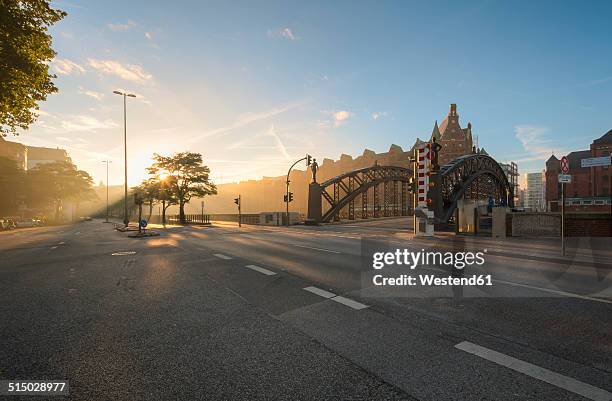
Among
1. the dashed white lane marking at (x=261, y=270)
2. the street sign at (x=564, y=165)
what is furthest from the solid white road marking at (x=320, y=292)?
the street sign at (x=564, y=165)

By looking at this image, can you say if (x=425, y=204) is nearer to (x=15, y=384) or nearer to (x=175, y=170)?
(x=15, y=384)

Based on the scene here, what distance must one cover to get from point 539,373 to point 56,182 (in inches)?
3121

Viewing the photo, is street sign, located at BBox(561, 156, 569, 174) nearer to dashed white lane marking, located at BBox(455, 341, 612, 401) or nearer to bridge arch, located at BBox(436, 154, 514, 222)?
dashed white lane marking, located at BBox(455, 341, 612, 401)

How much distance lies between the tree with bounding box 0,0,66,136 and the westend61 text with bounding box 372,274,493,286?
669 inches

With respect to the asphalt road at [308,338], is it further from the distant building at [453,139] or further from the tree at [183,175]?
the distant building at [453,139]

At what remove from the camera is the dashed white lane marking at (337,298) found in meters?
4.84

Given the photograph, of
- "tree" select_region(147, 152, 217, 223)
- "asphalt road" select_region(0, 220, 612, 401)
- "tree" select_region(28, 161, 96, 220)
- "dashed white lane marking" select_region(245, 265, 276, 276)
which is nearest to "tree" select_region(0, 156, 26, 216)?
"tree" select_region(28, 161, 96, 220)

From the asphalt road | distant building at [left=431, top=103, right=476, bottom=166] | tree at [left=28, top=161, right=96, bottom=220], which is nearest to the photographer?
the asphalt road

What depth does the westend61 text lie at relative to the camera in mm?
6320

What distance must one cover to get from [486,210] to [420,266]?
19.9m

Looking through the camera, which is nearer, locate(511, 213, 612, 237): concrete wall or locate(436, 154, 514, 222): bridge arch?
locate(511, 213, 612, 237): concrete wall

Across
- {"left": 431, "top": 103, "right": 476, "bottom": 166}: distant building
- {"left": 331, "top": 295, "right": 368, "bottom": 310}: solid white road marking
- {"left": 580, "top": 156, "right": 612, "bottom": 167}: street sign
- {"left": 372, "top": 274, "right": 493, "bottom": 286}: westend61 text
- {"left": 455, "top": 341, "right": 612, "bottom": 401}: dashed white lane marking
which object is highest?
{"left": 431, "top": 103, "right": 476, "bottom": 166}: distant building

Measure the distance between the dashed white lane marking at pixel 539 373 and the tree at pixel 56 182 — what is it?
75.4 meters

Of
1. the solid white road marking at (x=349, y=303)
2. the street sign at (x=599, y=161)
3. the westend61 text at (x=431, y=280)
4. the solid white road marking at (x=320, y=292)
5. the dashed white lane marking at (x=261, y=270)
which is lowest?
the dashed white lane marking at (x=261, y=270)
